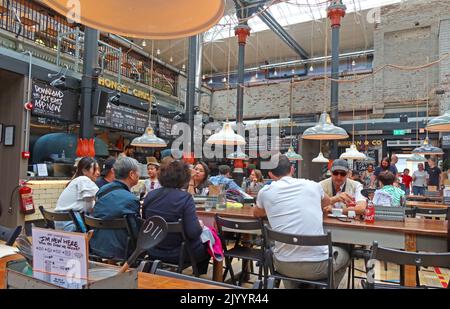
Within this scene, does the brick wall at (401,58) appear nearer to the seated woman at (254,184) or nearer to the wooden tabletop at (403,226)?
the seated woman at (254,184)

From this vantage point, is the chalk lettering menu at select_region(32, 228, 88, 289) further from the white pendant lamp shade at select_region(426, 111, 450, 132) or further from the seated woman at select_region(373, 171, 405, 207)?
the white pendant lamp shade at select_region(426, 111, 450, 132)

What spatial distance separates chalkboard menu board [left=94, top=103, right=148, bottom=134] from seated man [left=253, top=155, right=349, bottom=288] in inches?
223

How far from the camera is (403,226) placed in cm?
304

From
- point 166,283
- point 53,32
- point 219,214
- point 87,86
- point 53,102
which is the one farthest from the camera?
point 53,32

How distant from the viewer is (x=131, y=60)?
12203 millimetres

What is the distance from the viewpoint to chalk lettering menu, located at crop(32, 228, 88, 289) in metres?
0.96

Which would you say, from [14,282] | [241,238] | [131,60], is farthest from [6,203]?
[131,60]

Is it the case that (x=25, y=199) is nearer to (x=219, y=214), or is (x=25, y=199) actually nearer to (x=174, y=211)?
(x=219, y=214)

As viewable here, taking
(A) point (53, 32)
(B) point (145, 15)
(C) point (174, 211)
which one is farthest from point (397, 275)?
(A) point (53, 32)

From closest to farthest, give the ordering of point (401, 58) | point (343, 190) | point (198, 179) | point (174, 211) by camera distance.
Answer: point (174, 211) → point (343, 190) → point (198, 179) → point (401, 58)

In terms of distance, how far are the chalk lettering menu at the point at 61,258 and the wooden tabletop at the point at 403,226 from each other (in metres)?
2.64

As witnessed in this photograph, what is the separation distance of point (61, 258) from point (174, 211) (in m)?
1.81

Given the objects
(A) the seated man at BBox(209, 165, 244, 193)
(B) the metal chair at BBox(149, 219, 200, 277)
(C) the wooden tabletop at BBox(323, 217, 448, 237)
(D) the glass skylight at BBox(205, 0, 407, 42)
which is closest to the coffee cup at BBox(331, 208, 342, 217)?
(C) the wooden tabletop at BBox(323, 217, 448, 237)
